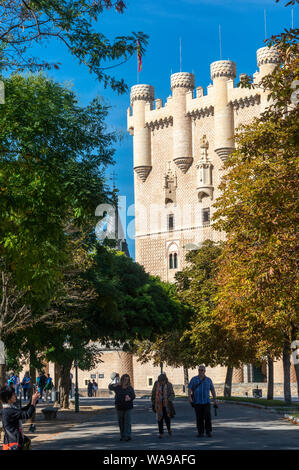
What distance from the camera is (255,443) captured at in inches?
611

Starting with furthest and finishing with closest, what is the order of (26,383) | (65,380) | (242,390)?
(242,390) < (26,383) < (65,380)

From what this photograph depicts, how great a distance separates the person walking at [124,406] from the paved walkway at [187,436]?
246 mm

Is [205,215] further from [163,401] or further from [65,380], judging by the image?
[163,401]

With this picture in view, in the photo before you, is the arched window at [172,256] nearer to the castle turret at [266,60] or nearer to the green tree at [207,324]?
the castle turret at [266,60]

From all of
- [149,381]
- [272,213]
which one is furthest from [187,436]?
[149,381]

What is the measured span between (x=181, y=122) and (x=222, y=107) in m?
4.96

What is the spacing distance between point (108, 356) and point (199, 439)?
56328mm

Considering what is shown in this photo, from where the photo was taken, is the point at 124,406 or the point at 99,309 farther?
the point at 99,309

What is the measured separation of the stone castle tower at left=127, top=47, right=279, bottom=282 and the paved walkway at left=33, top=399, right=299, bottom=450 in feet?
156

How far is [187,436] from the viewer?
1767 cm

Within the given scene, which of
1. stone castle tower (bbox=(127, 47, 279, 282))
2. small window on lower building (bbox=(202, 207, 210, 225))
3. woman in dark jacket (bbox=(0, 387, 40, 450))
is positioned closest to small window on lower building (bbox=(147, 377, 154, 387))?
stone castle tower (bbox=(127, 47, 279, 282))

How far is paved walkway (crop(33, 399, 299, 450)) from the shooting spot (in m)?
15.4
